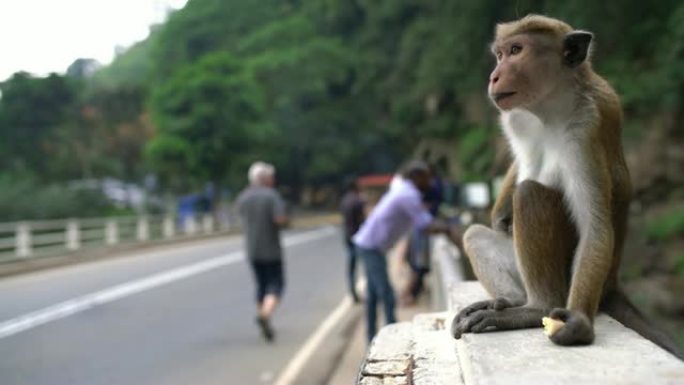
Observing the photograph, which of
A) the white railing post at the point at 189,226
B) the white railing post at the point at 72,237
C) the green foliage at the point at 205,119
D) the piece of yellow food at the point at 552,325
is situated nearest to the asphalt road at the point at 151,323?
the white railing post at the point at 72,237

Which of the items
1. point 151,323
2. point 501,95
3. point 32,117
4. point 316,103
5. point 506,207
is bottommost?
point 151,323

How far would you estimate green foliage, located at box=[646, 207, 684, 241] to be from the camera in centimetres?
1498

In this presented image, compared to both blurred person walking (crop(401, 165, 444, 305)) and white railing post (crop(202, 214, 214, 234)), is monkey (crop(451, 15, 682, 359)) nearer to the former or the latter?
blurred person walking (crop(401, 165, 444, 305))

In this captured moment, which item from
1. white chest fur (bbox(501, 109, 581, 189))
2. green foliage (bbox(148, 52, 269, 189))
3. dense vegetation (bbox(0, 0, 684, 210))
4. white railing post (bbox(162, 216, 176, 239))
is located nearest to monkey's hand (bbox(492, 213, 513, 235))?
white chest fur (bbox(501, 109, 581, 189))

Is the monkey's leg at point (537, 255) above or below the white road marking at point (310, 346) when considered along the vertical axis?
above

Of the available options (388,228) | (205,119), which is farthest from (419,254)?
(205,119)

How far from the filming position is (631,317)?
3293 mm

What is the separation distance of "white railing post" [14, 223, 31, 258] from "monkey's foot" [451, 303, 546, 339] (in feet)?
55.6

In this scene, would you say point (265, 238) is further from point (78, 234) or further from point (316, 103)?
point (316, 103)

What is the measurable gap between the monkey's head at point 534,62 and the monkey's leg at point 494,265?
73cm

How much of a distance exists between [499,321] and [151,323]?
833 cm

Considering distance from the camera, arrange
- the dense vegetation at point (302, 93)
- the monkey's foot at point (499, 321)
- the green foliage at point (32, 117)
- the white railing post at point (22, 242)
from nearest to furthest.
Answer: the monkey's foot at point (499, 321)
the dense vegetation at point (302, 93)
the white railing post at point (22, 242)
the green foliage at point (32, 117)

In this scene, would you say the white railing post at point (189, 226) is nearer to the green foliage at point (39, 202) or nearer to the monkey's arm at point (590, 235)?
the green foliage at point (39, 202)

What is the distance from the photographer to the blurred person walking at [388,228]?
25.3 ft
